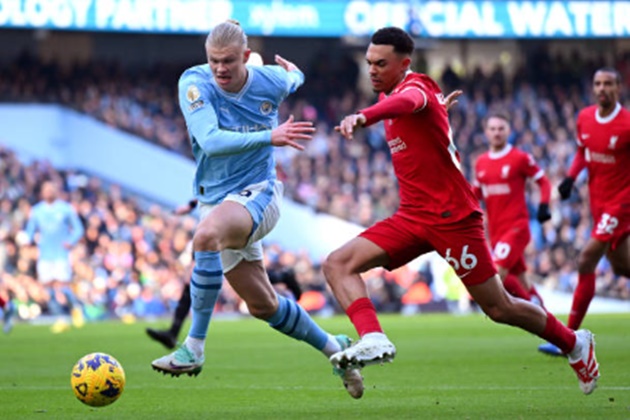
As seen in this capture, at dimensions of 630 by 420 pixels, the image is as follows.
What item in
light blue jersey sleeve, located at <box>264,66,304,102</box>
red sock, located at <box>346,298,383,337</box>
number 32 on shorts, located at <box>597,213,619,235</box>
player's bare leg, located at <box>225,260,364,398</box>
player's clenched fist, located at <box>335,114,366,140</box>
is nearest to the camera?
player's clenched fist, located at <box>335,114,366,140</box>

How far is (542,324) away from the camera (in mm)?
8219

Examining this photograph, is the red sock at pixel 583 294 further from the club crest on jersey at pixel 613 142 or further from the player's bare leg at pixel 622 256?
the club crest on jersey at pixel 613 142

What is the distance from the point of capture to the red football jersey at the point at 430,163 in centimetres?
780

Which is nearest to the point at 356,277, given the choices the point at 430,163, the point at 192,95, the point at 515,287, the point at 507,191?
the point at 430,163

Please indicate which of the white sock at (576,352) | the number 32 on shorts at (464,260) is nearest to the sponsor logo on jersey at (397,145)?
the number 32 on shorts at (464,260)

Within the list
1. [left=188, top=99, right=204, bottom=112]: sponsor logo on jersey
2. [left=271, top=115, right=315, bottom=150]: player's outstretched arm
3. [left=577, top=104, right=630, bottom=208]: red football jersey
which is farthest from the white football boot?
[left=577, top=104, right=630, bottom=208]: red football jersey

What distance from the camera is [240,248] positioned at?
8.47 m

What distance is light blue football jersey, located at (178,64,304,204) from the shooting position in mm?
8273

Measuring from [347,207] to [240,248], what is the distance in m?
23.9

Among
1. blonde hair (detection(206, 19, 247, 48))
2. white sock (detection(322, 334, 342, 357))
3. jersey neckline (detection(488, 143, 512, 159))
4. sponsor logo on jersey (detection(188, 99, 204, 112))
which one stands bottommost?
white sock (detection(322, 334, 342, 357))

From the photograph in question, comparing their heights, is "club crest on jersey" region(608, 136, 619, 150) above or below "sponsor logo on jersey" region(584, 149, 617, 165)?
above

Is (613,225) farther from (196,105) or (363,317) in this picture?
(196,105)

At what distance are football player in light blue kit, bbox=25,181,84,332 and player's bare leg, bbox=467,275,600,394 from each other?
12.0 metres

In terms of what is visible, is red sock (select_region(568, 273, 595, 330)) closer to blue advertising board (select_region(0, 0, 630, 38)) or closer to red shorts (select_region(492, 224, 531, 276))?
red shorts (select_region(492, 224, 531, 276))
